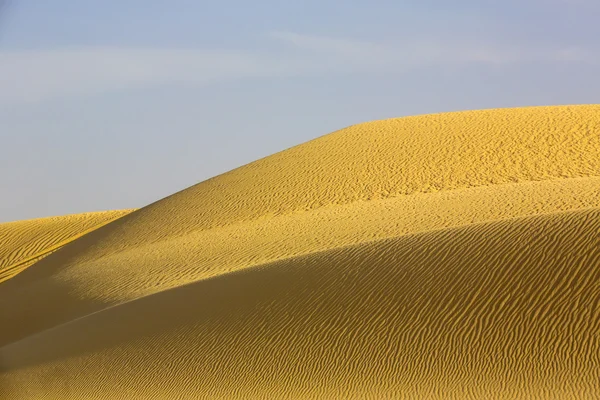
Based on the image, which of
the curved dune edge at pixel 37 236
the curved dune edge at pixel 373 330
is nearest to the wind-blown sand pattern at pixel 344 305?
the curved dune edge at pixel 373 330

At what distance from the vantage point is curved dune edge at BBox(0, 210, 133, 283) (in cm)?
3040

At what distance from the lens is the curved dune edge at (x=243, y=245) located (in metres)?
19.2

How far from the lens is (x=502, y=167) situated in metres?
28.0

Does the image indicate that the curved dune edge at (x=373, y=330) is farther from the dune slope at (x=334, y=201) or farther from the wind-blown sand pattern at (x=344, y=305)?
the dune slope at (x=334, y=201)

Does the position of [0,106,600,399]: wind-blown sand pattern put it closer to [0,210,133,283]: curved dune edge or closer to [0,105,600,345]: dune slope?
[0,105,600,345]: dune slope

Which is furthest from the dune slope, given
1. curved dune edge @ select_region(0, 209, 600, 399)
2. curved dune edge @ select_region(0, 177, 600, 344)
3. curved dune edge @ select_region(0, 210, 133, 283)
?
curved dune edge @ select_region(0, 209, 600, 399)

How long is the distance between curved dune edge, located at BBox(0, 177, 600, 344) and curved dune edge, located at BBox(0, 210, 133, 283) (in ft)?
13.2

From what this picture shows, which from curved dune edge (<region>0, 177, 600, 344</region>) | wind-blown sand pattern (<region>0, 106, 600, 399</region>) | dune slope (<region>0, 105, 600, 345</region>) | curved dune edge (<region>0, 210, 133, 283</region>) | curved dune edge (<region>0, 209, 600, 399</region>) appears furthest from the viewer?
curved dune edge (<region>0, 210, 133, 283</region>)

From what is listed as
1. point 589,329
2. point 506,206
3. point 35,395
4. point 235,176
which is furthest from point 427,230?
point 235,176

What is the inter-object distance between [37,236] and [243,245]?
14.5 metres

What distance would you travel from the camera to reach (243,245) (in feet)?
72.9

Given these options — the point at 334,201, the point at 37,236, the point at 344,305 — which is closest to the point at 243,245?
the point at 334,201

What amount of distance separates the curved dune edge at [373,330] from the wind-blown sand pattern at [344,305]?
33 mm

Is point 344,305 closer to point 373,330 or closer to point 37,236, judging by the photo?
point 373,330
